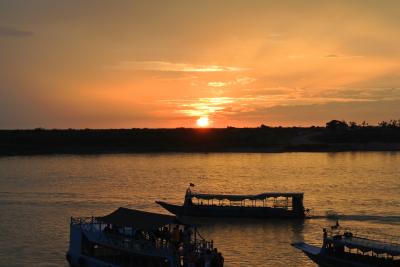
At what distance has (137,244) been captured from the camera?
29.9 metres

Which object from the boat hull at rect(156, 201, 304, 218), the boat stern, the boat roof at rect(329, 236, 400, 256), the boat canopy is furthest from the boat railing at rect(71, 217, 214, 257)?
the boat hull at rect(156, 201, 304, 218)

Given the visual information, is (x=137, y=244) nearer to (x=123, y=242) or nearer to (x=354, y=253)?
(x=123, y=242)

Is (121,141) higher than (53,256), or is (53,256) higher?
(121,141)

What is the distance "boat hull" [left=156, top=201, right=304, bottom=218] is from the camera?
158 feet

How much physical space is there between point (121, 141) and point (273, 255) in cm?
10606

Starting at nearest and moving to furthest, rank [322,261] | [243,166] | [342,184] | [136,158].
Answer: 1. [322,261]
2. [342,184]
3. [243,166]
4. [136,158]

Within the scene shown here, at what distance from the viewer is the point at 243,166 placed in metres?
93.2

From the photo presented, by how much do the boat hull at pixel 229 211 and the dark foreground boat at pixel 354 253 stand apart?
46.1 ft

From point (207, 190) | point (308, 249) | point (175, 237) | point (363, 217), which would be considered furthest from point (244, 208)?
point (175, 237)

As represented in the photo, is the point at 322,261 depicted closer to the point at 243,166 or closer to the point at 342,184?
the point at 342,184

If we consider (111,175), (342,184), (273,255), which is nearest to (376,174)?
(342,184)

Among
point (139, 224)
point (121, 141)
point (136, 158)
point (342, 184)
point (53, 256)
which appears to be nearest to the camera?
point (139, 224)

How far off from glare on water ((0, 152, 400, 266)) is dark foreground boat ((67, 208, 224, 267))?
2.25 metres

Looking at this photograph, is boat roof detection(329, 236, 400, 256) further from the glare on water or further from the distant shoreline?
the distant shoreline
